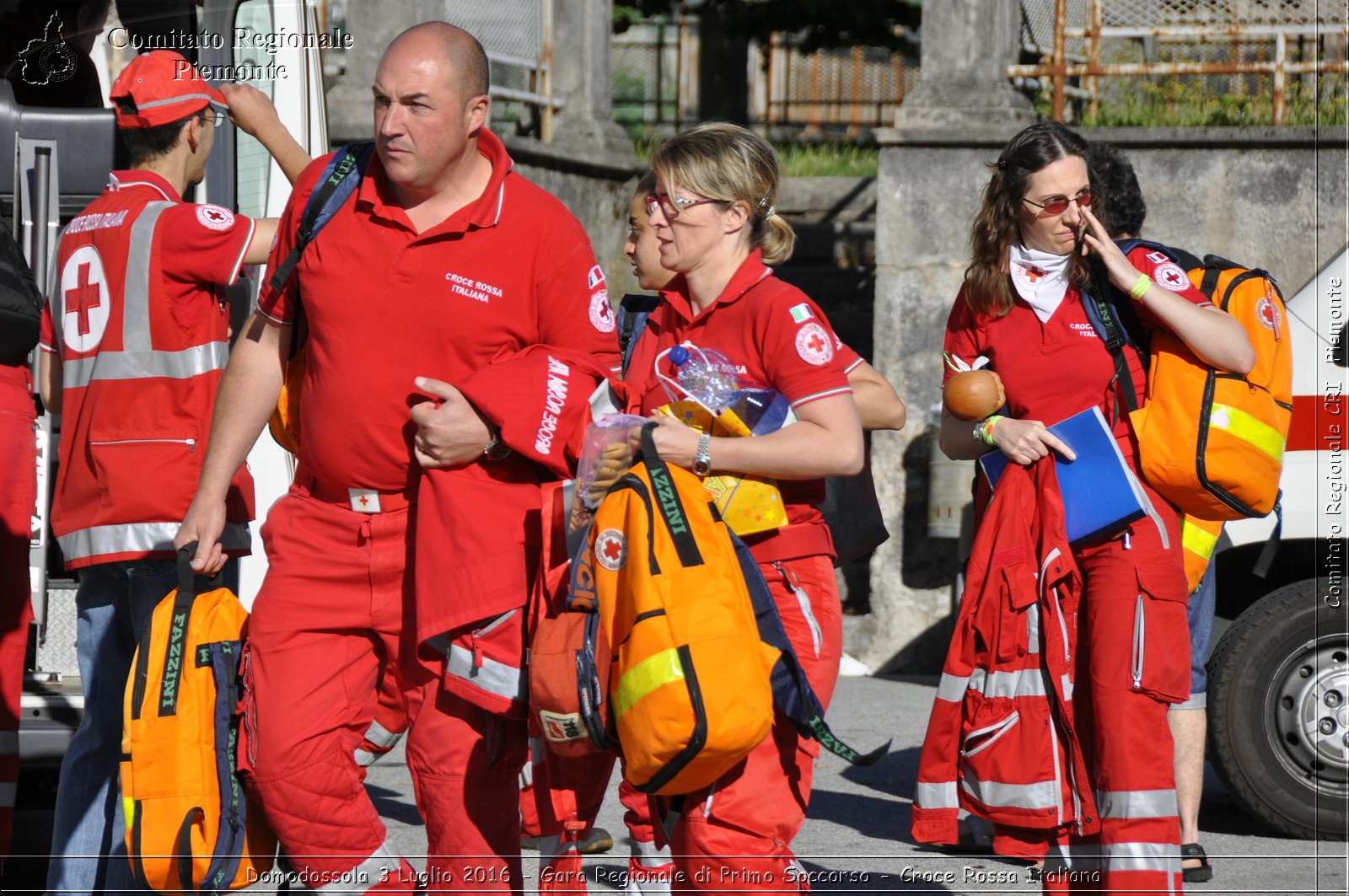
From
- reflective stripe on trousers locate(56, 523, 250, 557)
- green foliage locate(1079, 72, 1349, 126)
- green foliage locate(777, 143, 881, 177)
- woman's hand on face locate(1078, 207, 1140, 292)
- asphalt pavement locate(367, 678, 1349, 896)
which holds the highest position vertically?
green foliage locate(1079, 72, 1349, 126)

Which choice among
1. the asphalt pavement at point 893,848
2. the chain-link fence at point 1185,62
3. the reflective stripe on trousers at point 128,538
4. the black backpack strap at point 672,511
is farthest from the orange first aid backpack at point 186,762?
the chain-link fence at point 1185,62

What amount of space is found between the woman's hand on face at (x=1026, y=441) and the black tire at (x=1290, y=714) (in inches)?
84.8

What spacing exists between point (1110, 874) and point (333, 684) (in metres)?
1.86

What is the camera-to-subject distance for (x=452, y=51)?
3496 millimetres

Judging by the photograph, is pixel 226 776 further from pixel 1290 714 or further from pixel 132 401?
pixel 1290 714

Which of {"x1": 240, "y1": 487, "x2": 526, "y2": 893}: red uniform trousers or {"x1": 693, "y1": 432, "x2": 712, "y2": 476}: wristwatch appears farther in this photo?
{"x1": 240, "y1": 487, "x2": 526, "y2": 893}: red uniform trousers

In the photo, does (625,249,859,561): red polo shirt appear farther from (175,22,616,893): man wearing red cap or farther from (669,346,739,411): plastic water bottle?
(175,22,616,893): man wearing red cap

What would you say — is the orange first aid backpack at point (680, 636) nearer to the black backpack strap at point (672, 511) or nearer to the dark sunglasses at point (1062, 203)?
the black backpack strap at point (672, 511)

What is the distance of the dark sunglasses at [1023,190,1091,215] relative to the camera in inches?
160

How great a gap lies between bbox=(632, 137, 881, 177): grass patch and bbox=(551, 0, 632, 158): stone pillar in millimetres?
1156

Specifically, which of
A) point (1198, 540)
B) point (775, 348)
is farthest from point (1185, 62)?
point (775, 348)

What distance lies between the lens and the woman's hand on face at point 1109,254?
13.1 feet

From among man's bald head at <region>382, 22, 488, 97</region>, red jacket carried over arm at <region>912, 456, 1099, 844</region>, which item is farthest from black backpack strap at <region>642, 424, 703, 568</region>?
red jacket carried over arm at <region>912, 456, 1099, 844</region>

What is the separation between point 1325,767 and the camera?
5777 millimetres
